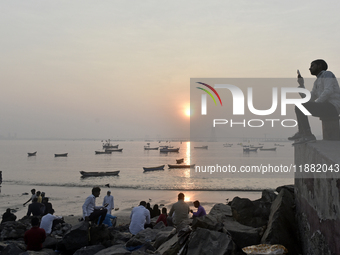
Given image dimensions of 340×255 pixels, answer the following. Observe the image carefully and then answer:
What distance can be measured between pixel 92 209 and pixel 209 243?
424 cm

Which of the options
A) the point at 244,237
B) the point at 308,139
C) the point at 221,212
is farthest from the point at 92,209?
the point at 308,139

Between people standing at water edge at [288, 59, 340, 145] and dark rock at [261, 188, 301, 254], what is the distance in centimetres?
135

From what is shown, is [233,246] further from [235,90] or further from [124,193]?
[124,193]

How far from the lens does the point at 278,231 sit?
5250 millimetres

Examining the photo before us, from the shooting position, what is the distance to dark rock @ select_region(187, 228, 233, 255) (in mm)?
4895

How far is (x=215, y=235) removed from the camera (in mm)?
5176

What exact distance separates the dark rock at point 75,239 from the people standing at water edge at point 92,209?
1.16 ft

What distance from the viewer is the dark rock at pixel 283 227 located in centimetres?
518

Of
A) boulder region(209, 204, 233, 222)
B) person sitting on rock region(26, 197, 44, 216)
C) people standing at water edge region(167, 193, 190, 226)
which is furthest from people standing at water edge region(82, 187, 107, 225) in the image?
person sitting on rock region(26, 197, 44, 216)

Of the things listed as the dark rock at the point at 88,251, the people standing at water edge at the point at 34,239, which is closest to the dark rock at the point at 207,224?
the dark rock at the point at 88,251

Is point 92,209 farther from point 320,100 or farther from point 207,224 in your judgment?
point 320,100

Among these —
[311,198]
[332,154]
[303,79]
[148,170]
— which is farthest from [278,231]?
[148,170]

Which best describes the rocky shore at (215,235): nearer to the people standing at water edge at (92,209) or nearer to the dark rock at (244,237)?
the dark rock at (244,237)

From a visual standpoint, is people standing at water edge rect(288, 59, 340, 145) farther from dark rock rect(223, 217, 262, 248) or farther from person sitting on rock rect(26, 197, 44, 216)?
person sitting on rock rect(26, 197, 44, 216)
